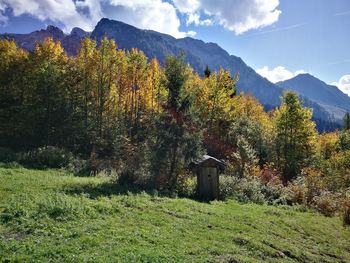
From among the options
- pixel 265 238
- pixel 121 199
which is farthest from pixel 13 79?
pixel 265 238

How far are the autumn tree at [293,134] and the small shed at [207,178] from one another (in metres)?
27.8

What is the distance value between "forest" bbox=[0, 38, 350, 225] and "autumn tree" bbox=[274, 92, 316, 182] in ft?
0.47

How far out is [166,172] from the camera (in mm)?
27297

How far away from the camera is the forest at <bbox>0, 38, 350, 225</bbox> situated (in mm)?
27812

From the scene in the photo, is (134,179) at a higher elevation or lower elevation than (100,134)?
lower

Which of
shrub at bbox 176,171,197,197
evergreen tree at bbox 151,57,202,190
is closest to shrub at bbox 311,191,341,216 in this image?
shrub at bbox 176,171,197,197

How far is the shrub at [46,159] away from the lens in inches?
1230

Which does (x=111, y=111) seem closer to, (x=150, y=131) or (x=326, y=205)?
(x=150, y=131)

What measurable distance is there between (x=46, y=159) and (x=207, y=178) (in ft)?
47.8

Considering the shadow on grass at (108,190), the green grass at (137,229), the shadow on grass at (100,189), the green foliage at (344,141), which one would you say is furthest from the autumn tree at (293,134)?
the shadow on grass at (100,189)

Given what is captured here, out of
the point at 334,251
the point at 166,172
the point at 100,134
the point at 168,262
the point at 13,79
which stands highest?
the point at 13,79

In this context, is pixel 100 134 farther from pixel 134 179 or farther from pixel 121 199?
pixel 121 199

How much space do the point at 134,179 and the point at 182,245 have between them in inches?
490

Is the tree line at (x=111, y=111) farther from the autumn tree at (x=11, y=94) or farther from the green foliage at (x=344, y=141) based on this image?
the green foliage at (x=344, y=141)
